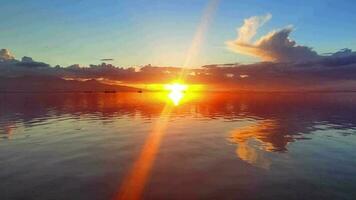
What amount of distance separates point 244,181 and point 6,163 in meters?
21.0

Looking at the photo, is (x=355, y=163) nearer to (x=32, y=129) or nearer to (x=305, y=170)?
(x=305, y=170)

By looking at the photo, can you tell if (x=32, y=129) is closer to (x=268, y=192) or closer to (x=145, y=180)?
(x=145, y=180)

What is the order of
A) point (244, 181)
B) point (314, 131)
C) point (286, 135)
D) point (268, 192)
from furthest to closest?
point (314, 131)
point (286, 135)
point (244, 181)
point (268, 192)

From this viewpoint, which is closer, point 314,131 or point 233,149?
point 233,149

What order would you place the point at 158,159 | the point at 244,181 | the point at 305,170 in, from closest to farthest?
1. the point at 244,181
2. the point at 305,170
3. the point at 158,159

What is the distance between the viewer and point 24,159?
98.9 feet

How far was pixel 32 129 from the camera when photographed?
2029 inches

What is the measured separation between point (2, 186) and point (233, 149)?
22.7 meters

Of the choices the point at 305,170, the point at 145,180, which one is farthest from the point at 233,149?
the point at 145,180

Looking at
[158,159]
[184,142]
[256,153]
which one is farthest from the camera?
[184,142]

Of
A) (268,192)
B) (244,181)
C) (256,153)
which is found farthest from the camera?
(256,153)

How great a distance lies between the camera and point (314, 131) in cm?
5016

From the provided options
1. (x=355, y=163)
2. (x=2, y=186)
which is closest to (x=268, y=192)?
(x=355, y=163)

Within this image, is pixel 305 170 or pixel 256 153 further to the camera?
pixel 256 153
